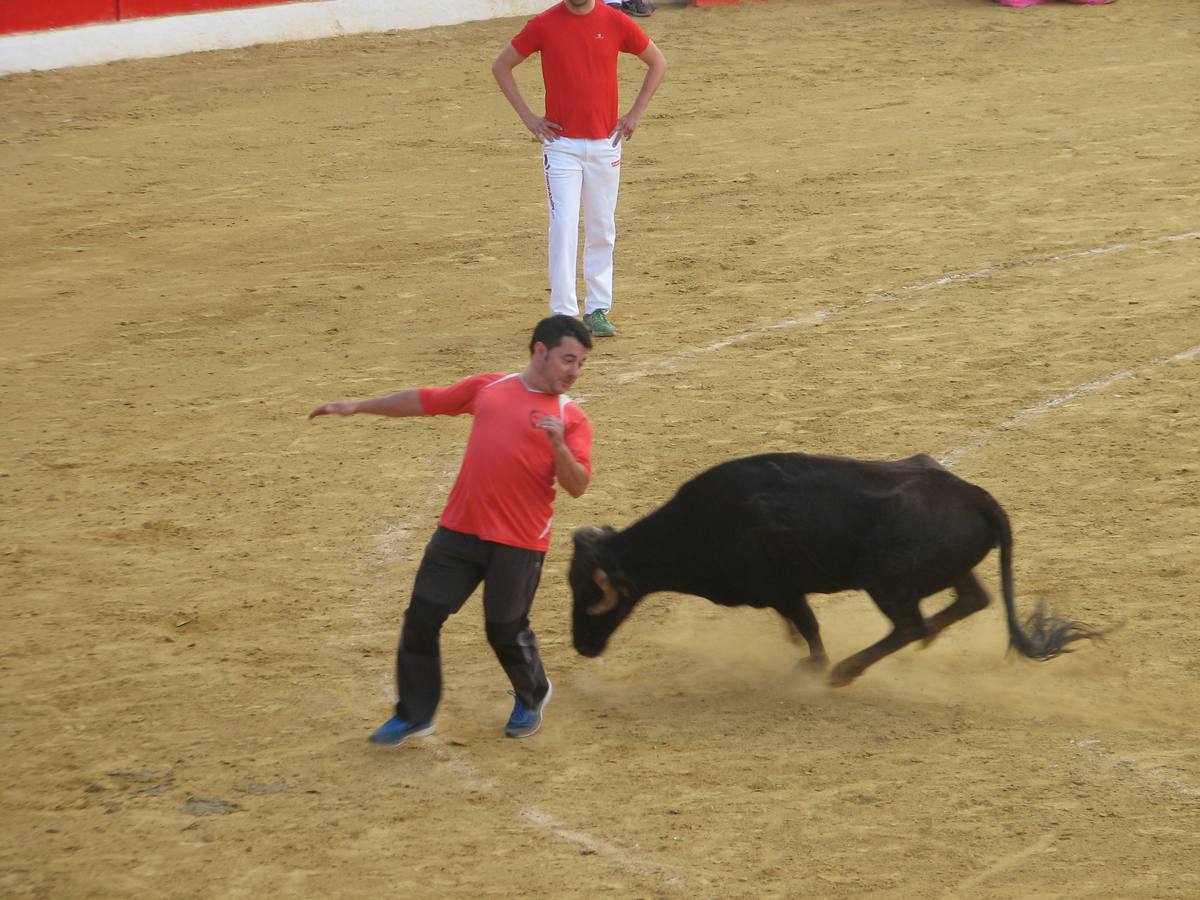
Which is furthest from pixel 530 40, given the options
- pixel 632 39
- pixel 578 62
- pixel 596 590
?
pixel 596 590

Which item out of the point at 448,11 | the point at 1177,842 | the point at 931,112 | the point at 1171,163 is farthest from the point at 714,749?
the point at 448,11

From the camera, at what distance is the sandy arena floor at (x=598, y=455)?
5.32 meters

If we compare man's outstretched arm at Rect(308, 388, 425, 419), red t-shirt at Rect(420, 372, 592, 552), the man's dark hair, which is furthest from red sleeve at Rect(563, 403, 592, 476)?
man's outstretched arm at Rect(308, 388, 425, 419)

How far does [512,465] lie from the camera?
559 centimetres

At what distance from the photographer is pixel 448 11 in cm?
2017

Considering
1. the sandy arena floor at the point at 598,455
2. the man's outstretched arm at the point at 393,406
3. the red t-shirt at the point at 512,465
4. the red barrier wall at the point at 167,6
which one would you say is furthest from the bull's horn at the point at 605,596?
the red barrier wall at the point at 167,6

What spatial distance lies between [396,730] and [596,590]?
99 centimetres

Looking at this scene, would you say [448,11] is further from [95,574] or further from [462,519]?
[462,519]

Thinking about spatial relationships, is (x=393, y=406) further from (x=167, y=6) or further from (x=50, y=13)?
(x=167, y=6)

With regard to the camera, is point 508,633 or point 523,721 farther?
point 523,721

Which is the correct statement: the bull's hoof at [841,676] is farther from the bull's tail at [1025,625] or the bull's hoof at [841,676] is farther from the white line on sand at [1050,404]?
the white line on sand at [1050,404]

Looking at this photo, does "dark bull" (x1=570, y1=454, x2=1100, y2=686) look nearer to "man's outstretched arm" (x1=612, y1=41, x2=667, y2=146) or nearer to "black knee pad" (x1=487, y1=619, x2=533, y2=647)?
"black knee pad" (x1=487, y1=619, x2=533, y2=647)

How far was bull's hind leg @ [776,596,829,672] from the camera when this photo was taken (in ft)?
20.6

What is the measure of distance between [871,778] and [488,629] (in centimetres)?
145
